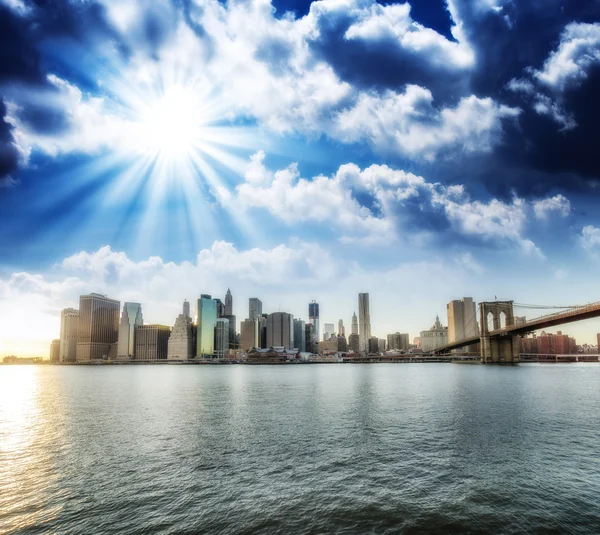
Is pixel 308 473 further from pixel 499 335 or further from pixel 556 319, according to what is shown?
pixel 499 335

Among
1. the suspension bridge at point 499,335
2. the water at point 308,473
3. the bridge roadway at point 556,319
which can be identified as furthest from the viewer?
the suspension bridge at point 499,335

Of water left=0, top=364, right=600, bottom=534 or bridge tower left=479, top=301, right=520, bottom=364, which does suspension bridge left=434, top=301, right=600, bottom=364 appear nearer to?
bridge tower left=479, top=301, right=520, bottom=364

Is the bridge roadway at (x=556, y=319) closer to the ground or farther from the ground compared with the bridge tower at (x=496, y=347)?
farther from the ground

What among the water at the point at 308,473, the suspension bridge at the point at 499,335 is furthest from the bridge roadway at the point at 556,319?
the water at the point at 308,473

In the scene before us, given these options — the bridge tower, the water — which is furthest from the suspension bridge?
the water

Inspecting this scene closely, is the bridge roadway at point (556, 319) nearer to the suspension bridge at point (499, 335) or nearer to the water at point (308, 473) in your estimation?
the suspension bridge at point (499, 335)

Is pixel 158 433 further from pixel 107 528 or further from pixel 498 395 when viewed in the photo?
pixel 498 395

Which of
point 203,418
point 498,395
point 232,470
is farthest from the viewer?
point 498,395

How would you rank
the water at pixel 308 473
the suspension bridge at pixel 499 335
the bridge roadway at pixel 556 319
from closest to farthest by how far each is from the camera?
the water at pixel 308 473 → the bridge roadway at pixel 556 319 → the suspension bridge at pixel 499 335

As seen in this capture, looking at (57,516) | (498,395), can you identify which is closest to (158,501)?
(57,516)

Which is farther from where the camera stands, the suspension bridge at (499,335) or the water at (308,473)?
the suspension bridge at (499,335)

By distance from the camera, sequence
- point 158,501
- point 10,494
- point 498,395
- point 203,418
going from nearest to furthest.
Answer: point 158,501, point 10,494, point 203,418, point 498,395
